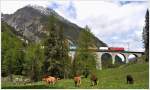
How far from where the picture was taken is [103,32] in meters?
14.9

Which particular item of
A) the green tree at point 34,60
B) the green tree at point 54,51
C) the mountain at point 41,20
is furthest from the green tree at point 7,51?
the green tree at point 54,51

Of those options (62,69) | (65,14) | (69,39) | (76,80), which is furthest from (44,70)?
(65,14)

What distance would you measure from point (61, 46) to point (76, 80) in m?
11.1

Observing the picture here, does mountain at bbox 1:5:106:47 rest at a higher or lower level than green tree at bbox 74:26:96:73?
higher

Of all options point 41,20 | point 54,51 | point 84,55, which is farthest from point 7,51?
point 54,51

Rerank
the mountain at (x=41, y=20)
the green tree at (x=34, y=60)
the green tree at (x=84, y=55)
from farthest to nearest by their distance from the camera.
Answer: the green tree at (x=84, y=55)
the green tree at (x=34, y=60)
the mountain at (x=41, y=20)

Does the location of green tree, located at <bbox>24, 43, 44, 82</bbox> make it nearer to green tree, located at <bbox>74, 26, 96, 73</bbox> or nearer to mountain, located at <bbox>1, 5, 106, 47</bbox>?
mountain, located at <bbox>1, 5, 106, 47</bbox>

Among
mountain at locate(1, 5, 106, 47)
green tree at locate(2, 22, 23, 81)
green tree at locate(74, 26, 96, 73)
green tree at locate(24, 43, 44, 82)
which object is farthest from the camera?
green tree at locate(74, 26, 96, 73)

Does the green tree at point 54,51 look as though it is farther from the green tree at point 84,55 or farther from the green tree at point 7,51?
the green tree at point 7,51

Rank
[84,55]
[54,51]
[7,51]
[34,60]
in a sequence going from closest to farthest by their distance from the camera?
[7,51] < [84,55] < [34,60] < [54,51]

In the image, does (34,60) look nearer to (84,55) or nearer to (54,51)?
(54,51)

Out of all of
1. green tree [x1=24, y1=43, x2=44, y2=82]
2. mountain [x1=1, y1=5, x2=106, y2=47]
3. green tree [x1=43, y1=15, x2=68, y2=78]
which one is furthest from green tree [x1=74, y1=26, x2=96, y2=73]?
green tree [x1=24, y1=43, x2=44, y2=82]

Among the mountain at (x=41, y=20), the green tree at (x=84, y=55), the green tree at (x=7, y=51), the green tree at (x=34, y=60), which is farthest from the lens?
the green tree at (x=84, y=55)

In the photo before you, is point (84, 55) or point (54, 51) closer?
point (84, 55)
